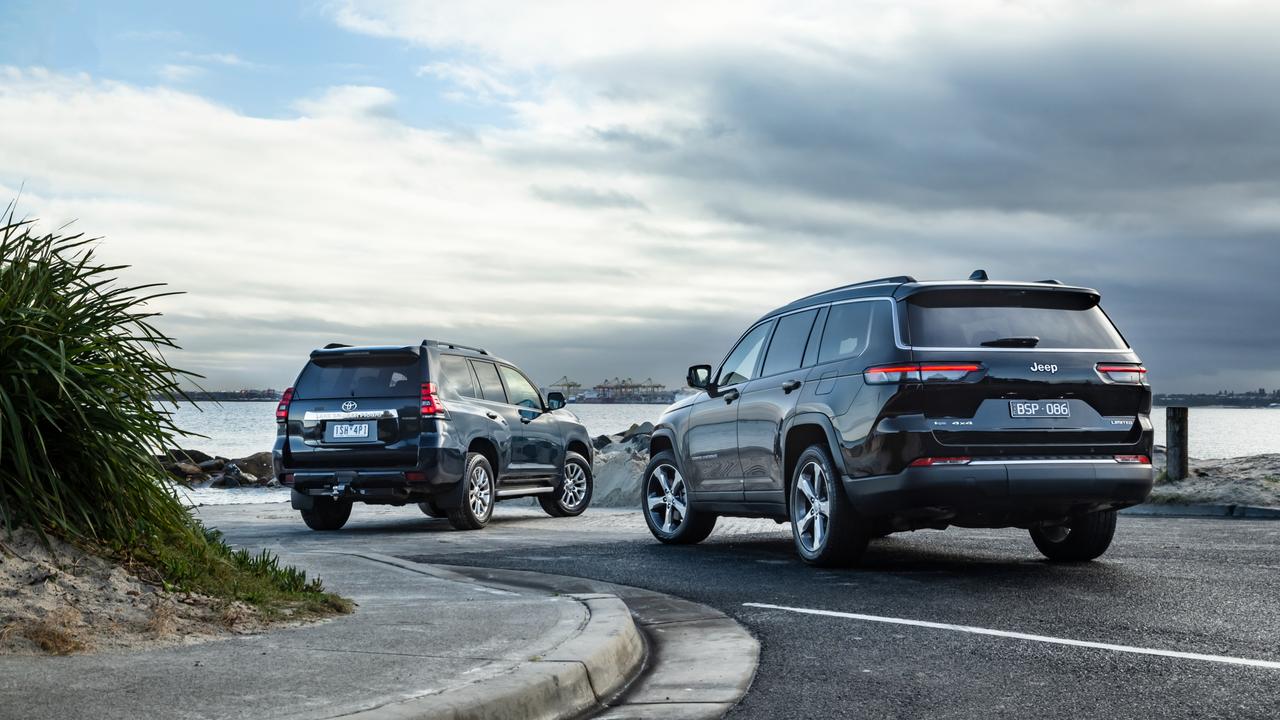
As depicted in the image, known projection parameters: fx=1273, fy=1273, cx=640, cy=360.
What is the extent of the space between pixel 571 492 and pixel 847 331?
802 centimetres

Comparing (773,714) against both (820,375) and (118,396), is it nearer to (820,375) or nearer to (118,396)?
(118,396)

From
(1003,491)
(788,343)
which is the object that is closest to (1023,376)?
(1003,491)

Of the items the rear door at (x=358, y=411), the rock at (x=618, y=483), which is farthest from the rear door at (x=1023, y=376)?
the rock at (x=618, y=483)

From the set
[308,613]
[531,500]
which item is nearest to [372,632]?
[308,613]

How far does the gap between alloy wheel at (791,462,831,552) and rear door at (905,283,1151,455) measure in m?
1.21

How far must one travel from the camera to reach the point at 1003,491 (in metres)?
8.09

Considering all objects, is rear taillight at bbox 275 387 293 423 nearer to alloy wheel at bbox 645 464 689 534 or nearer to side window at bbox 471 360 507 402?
side window at bbox 471 360 507 402

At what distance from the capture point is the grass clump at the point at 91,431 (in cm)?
573

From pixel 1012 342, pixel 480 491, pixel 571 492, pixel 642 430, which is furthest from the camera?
pixel 642 430

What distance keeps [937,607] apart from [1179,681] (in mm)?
2145

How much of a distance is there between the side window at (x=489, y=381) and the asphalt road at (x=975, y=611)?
2265mm

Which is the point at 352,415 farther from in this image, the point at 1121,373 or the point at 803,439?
the point at 1121,373

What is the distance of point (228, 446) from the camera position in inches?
2461

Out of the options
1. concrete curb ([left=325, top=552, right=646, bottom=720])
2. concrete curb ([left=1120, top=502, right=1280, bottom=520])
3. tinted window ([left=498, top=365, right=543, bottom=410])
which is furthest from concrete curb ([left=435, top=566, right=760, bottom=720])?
concrete curb ([left=1120, top=502, right=1280, bottom=520])
